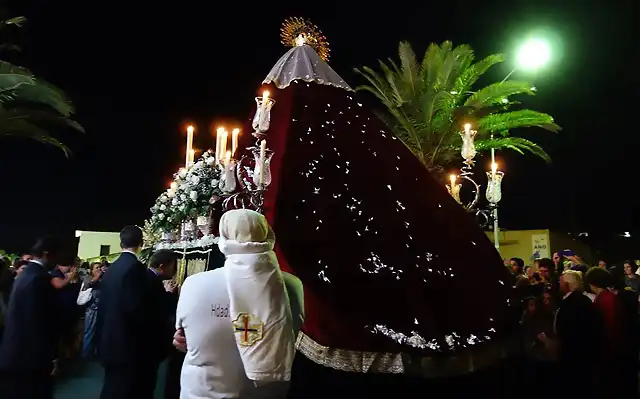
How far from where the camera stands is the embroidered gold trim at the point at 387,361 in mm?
3945

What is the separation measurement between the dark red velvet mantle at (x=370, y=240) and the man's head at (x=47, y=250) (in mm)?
1633

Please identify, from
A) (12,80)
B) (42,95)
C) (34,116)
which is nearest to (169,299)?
(12,80)

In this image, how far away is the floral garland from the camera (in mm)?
6414

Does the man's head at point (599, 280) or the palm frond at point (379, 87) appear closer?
the man's head at point (599, 280)

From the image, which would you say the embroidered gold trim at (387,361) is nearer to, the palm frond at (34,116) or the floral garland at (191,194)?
the floral garland at (191,194)

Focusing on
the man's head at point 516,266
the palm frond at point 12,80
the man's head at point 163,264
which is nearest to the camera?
the man's head at point 163,264

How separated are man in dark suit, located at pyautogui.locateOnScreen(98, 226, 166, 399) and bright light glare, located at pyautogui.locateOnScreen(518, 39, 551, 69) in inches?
538

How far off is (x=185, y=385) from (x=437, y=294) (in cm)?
214

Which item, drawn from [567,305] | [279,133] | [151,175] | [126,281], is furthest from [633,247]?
[126,281]

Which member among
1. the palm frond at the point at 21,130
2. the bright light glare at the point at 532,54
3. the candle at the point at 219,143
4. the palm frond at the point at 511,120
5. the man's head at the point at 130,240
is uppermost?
the bright light glare at the point at 532,54

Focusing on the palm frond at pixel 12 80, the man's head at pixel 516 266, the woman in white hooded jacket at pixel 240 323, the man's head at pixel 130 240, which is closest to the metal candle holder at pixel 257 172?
the man's head at pixel 130 240

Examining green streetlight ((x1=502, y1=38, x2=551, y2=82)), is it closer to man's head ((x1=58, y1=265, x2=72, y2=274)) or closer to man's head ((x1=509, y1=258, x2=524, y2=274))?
man's head ((x1=509, y1=258, x2=524, y2=274))

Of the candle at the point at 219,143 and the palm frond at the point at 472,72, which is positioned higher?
the palm frond at the point at 472,72

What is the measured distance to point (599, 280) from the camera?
19.3 feet
